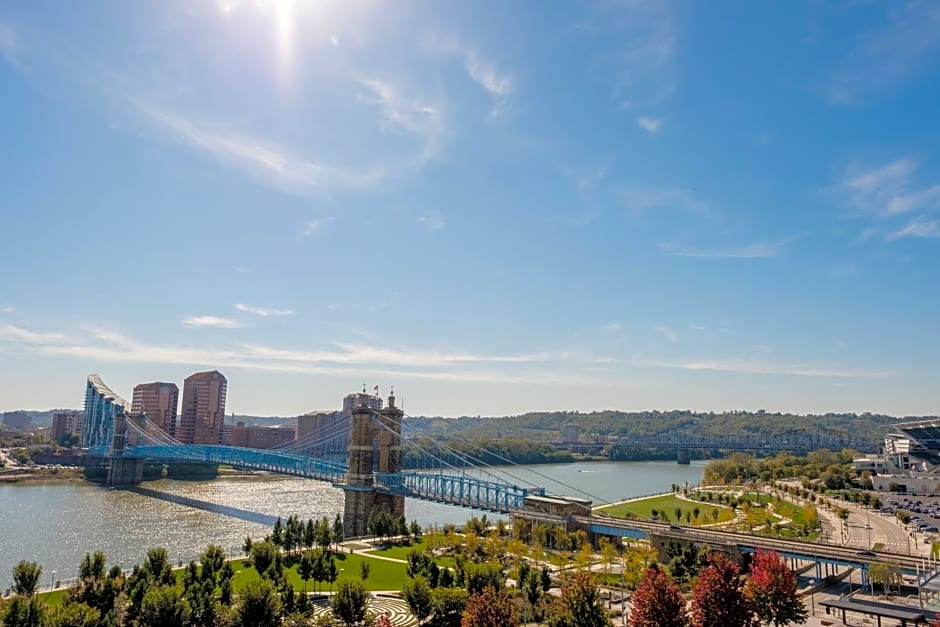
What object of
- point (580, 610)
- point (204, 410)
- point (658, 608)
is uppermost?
point (204, 410)

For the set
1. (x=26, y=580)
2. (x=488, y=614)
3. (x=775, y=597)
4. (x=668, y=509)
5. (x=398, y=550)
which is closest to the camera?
(x=488, y=614)

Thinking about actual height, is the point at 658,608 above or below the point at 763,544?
above

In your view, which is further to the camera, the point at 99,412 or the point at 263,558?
the point at 99,412

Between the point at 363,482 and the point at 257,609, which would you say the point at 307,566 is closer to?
the point at 257,609

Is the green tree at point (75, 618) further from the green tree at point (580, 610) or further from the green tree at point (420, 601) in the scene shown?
the green tree at point (580, 610)

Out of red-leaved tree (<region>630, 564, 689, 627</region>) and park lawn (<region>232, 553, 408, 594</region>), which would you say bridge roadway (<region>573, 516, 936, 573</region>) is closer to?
park lawn (<region>232, 553, 408, 594</region>)

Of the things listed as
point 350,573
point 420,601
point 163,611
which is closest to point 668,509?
point 350,573

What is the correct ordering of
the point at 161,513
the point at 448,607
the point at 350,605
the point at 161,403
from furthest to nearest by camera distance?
the point at 161,403 < the point at 161,513 < the point at 448,607 < the point at 350,605
